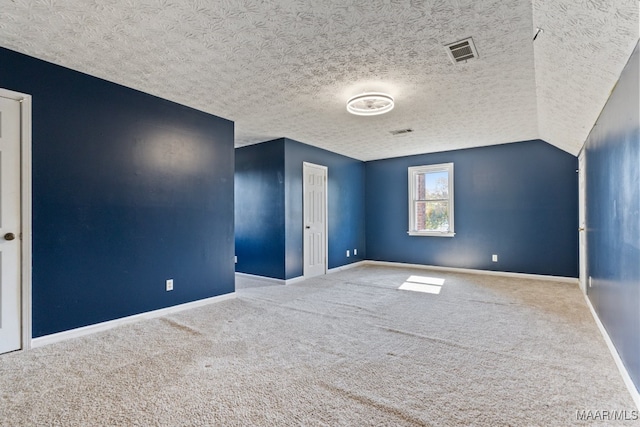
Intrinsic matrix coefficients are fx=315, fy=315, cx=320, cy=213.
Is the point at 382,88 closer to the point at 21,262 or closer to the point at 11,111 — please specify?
the point at 11,111

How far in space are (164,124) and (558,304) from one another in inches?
200

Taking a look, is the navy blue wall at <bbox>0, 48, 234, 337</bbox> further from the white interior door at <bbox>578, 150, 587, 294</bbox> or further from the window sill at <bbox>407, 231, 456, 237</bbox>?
the white interior door at <bbox>578, 150, 587, 294</bbox>

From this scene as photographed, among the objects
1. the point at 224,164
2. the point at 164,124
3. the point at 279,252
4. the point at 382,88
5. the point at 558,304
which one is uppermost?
the point at 382,88

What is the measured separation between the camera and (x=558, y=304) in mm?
3785

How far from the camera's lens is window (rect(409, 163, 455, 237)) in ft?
20.4

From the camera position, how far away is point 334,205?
627 centimetres

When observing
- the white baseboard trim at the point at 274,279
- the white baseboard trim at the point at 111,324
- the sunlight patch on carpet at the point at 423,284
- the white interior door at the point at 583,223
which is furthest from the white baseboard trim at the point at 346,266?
the white interior door at the point at 583,223

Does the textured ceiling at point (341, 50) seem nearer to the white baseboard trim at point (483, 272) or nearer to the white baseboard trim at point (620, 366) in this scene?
the white baseboard trim at point (620, 366)

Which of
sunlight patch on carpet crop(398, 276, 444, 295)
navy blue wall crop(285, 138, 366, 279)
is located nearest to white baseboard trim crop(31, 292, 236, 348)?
navy blue wall crop(285, 138, 366, 279)

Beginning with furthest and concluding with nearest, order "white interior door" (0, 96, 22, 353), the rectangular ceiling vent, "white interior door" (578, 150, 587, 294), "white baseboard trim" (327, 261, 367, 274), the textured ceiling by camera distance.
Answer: "white baseboard trim" (327, 261, 367, 274), the rectangular ceiling vent, "white interior door" (578, 150, 587, 294), "white interior door" (0, 96, 22, 353), the textured ceiling

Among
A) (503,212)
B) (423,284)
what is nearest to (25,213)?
(423,284)

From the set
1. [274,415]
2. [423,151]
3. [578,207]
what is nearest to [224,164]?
Answer: [274,415]

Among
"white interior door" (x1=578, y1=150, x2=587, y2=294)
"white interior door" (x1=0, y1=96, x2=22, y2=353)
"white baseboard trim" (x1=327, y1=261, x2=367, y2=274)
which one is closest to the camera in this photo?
"white interior door" (x1=0, y1=96, x2=22, y2=353)

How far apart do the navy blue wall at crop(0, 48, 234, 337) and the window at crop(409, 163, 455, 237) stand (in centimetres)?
403
